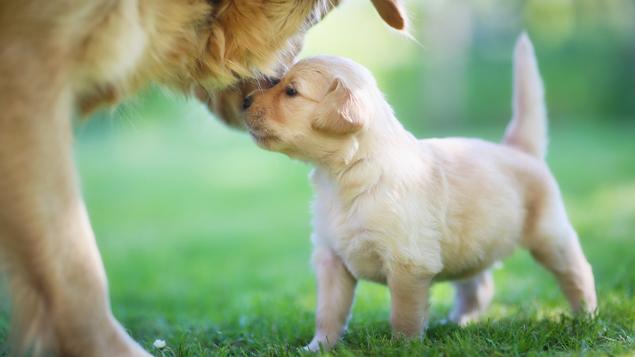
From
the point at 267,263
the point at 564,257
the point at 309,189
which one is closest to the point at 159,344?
the point at 564,257

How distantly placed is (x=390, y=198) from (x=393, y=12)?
2.21 feet

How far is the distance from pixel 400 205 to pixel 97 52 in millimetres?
1183

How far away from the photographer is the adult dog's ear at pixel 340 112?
9.00ft

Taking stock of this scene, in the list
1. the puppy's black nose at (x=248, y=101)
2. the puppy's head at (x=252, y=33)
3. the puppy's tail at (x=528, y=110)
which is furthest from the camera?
the puppy's tail at (x=528, y=110)

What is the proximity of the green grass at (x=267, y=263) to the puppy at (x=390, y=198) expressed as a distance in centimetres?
22

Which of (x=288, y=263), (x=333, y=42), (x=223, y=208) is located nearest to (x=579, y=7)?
(x=333, y=42)

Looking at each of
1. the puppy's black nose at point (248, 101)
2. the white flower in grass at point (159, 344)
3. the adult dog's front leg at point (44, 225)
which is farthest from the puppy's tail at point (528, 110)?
the adult dog's front leg at point (44, 225)

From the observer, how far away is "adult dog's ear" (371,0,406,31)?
9.05 ft

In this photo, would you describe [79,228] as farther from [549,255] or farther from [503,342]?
[549,255]

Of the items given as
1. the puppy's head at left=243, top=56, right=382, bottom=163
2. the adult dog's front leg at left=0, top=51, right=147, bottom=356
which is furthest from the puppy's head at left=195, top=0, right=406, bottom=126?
the adult dog's front leg at left=0, top=51, right=147, bottom=356

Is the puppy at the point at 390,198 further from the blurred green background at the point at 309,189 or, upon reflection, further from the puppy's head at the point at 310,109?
the blurred green background at the point at 309,189

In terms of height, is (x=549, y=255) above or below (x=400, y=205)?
below

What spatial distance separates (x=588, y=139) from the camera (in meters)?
13.1

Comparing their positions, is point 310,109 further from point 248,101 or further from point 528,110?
point 528,110
